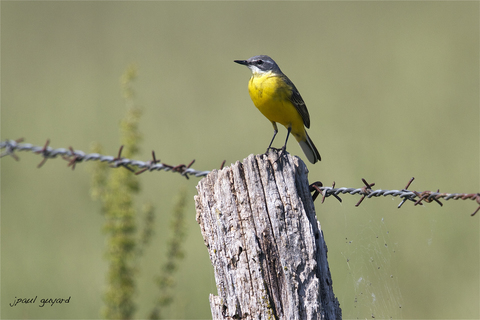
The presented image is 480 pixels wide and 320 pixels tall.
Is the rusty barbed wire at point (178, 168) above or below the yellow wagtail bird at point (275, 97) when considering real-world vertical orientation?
below

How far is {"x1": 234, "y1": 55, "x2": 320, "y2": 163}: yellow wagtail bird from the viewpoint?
5.25 meters

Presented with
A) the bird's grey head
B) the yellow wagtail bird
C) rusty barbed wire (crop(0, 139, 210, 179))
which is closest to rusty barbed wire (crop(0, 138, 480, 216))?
rusty barbed wire (crop(0, 139, 210, 179))

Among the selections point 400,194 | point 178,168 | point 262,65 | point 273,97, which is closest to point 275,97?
point 273,97

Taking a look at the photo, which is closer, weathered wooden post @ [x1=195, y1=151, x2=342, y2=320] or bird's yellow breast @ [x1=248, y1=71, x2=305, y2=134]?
weathered wooden post @ [x1=195, y1=151, x2=342, y2=320]

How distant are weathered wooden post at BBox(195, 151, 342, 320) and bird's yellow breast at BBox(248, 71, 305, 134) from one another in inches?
96.4

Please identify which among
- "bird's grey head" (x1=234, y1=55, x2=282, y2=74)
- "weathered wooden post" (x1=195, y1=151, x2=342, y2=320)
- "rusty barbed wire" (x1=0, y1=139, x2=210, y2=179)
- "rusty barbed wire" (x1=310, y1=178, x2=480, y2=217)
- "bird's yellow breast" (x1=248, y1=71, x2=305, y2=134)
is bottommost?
"weathered wooden post" (x1=195, y1=151, x2=342, y2=320)

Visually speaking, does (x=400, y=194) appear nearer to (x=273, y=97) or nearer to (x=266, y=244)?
(x=266, y=244)

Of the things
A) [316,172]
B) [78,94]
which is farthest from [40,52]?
[316,172]

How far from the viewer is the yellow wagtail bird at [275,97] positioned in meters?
5.25

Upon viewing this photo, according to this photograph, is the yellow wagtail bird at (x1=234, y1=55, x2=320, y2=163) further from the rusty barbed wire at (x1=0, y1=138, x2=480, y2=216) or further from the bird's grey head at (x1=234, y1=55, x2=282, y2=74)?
the rusty barbed wire at (x1=0, y1=138, x2=480, y2=216)

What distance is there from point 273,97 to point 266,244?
2.80 meters

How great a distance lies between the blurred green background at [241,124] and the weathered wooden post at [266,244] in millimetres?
1384

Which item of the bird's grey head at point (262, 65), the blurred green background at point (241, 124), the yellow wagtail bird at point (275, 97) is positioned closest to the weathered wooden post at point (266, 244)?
the blurred green background at point (241, 124)

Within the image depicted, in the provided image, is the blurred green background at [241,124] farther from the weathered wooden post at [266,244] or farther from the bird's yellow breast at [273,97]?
the bird's yellow breast at [273,97]
